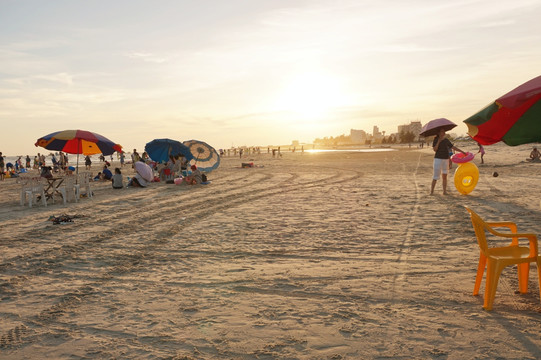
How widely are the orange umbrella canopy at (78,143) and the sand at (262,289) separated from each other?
13.2ft

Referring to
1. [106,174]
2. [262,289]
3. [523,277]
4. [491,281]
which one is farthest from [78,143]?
[523,277]

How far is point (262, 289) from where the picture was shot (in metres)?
4.35

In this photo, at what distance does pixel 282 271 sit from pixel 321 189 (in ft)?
29.1

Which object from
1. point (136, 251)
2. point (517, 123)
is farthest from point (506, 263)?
point (136, 251)

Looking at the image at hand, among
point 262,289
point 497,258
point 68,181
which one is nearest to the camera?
point 497,258

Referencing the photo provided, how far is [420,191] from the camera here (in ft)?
39.9

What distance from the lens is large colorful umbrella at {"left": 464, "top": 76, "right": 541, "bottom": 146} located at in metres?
3.53

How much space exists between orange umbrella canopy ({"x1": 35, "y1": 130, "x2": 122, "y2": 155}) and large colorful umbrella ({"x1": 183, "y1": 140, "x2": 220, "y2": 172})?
7.24 metres

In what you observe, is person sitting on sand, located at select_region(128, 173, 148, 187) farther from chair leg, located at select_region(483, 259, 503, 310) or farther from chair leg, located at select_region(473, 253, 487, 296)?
chair leg, located at select_region(483, 259, 503, 310)

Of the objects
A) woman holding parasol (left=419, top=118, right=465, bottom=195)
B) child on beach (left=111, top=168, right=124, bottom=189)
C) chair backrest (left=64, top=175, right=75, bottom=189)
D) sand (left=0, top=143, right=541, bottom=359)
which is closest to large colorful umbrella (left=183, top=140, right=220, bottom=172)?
child on beach (left=111, top=168, right=124, bottom=189)

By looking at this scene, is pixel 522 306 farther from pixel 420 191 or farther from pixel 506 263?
pixel 420 191

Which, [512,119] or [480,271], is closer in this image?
[480,271]

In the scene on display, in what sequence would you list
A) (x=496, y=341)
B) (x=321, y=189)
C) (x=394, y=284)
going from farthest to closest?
(x=321, y=189), (x=394, y=284), (x=496, y=341)

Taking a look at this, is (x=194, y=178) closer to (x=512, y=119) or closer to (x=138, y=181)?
(x=138, y=181)
